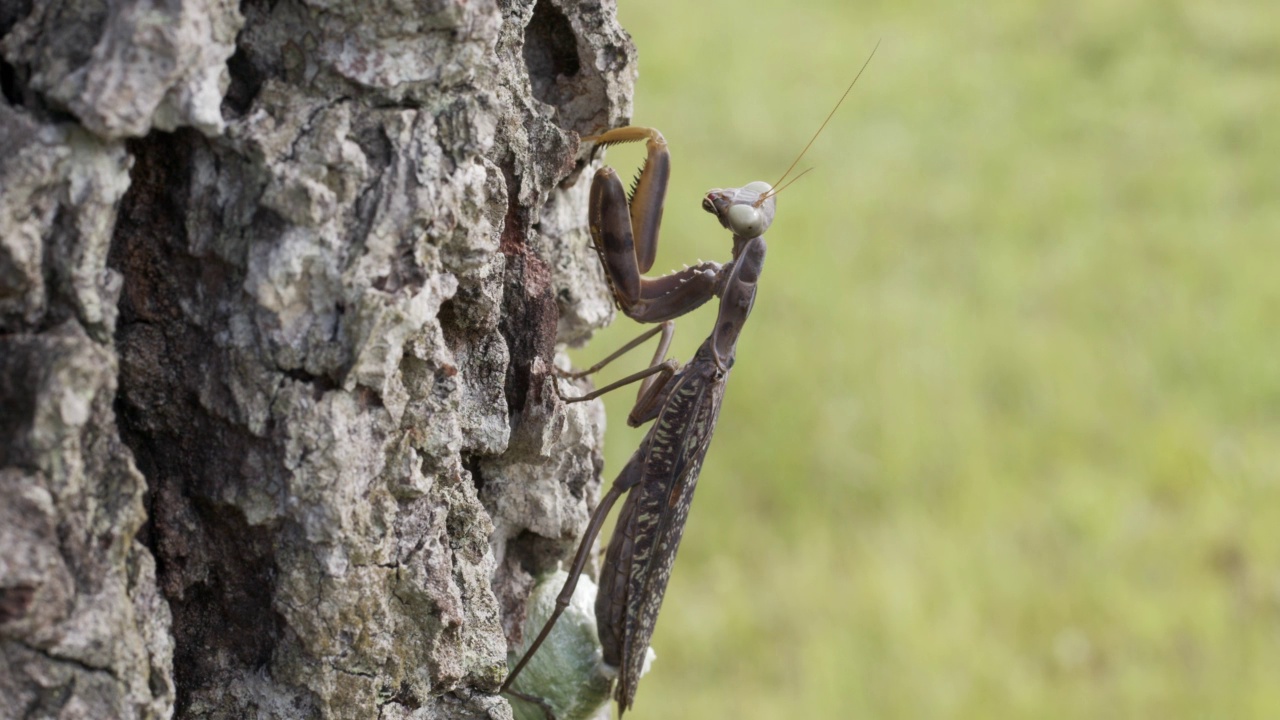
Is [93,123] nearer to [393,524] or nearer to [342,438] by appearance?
[342,438]

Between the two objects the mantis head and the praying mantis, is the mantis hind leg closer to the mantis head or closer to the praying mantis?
the praying mantis

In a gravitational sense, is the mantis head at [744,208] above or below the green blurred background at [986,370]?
below

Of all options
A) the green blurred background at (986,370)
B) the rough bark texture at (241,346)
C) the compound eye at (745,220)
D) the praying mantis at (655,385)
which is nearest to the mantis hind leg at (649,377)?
the praying mantis at (655,385)

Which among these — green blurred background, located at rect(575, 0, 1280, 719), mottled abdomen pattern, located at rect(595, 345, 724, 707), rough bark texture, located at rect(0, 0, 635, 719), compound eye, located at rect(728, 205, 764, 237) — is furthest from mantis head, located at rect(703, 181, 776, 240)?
green blurred background, located at rect(575, 0, 1280, 719)

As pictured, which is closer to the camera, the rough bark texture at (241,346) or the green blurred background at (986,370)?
the rough bark texture at (241,346)

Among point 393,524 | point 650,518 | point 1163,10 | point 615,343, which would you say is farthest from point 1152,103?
point 393,524

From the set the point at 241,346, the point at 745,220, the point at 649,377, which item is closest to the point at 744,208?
the point at 745,220

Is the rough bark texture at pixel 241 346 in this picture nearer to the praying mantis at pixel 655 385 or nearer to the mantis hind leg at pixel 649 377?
the praying mantis at pixel 655 385

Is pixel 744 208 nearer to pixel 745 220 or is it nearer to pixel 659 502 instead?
pixel 745 220
